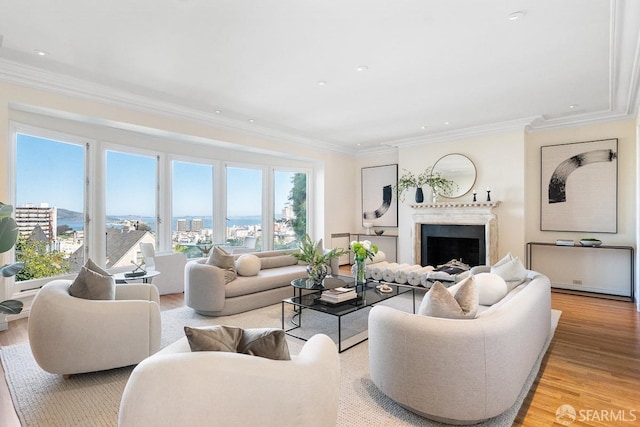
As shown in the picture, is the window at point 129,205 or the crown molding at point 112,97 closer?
the crown molding at point 112,97

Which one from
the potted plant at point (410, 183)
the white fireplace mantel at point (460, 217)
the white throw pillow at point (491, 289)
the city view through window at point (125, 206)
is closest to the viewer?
the white throw pillow at point (491, 289)

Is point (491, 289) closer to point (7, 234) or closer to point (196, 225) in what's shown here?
point (7, 234)

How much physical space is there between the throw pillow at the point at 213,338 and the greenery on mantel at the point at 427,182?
18.6ft

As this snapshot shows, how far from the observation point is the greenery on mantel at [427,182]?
20.8ft

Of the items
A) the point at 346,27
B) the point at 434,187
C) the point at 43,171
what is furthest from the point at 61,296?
the point at 434,187

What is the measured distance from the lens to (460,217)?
6031 millimetres

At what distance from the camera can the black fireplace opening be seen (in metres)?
5.91

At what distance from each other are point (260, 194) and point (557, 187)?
5.45 meters

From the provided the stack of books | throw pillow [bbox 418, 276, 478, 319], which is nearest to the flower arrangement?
the stack of books

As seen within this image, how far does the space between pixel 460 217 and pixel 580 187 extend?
184 centimetres

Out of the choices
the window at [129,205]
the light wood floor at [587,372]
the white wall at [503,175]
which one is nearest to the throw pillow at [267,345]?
the light wood floor at [587,372]

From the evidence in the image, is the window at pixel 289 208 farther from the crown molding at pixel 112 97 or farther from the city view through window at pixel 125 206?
the crown molding at pixel 112 97

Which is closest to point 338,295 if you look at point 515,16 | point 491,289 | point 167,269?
point 491,289

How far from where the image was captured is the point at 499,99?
4461mm
